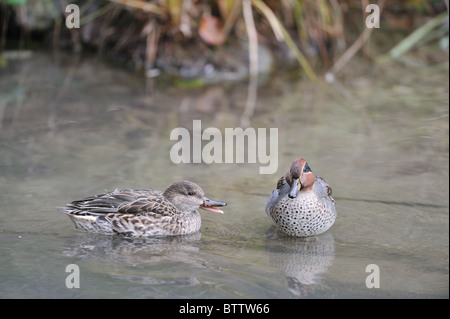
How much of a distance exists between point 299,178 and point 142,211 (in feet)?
3.93

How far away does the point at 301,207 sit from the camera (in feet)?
17.2

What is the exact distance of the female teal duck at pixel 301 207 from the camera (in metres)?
5.17

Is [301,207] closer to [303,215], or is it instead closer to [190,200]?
[303,215]

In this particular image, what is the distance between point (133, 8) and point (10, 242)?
A: 581 cm

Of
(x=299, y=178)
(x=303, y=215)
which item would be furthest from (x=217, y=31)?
(x=303, y=215)

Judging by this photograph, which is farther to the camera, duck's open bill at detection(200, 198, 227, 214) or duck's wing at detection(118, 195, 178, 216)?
duck's open bill at detection(200, 198, 227, 214)

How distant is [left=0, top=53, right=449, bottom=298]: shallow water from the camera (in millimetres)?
4398

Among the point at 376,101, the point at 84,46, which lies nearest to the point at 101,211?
the point at 376,101

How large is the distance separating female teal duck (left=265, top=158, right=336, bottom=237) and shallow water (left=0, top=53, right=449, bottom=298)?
0.41 ft

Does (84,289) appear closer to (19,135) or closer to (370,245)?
(370,245)

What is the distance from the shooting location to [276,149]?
7008 mm

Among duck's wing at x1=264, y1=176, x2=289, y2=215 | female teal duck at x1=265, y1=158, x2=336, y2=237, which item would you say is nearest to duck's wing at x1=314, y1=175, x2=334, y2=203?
female teal duck at x1=265, y1=158, x2=336, y2=237

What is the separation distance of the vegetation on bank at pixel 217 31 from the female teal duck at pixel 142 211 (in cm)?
426

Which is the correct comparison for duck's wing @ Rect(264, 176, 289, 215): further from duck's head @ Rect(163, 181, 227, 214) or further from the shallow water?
duck's head @ Rect(163, 181, 227, 214)
